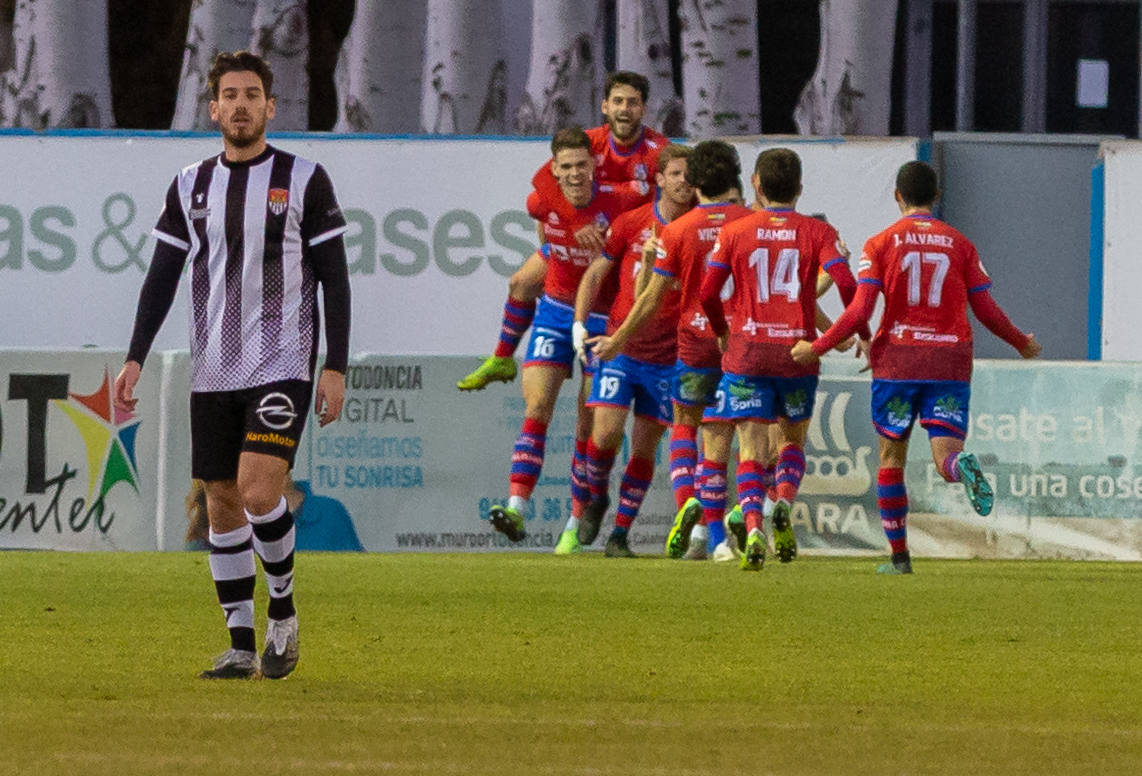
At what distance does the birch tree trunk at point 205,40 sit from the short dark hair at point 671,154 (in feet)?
27.3

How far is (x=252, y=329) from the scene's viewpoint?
26.0 feet

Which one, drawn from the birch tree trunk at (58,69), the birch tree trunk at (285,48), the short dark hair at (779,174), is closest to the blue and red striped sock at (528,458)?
the short dark hair at (779,174)

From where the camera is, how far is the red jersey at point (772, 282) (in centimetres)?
1312

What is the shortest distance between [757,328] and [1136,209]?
19.2 ft

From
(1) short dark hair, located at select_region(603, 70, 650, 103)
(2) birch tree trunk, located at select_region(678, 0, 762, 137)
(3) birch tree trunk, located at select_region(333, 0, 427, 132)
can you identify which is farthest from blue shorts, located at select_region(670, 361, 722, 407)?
(3) birch tree trunk, located at select_region(333, 0, 427, 132)

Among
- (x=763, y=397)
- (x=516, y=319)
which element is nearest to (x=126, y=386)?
(x=763, y=397)

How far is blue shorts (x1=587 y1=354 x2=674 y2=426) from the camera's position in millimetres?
14914

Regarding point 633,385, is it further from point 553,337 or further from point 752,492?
point 752,492

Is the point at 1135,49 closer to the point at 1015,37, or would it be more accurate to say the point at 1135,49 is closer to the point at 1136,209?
the point at 1015,37

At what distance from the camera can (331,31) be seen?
30203 mm

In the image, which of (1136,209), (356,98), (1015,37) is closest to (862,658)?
(1136,209)

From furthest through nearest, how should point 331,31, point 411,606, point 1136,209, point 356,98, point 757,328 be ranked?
point 331,31 → point 356,98 → point 1136,209 → point 757,328 → point 411,606

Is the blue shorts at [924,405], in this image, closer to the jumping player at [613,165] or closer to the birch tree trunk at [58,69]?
the jumping player at [613,165]

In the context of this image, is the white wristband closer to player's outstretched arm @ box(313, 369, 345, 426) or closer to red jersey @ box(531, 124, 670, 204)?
red jersey @ box(531, 124, 670, 204)
